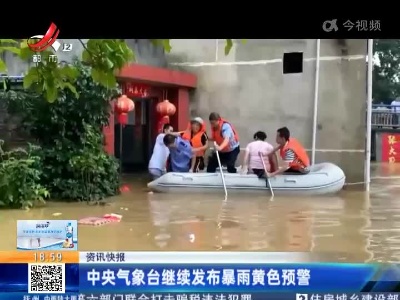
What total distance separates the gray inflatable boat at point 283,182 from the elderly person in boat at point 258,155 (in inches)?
2.8

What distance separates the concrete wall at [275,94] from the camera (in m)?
2.37

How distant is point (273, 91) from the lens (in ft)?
10.6

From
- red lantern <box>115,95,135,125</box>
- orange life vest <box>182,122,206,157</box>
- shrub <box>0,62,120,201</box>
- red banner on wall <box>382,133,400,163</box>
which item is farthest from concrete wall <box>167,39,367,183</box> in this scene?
red banner on wall <box>382,133,400,163</box>

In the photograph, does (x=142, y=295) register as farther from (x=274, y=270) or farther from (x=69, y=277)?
(x=274, y=270)

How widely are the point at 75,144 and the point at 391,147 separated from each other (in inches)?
187

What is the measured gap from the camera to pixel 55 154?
5.36 meters

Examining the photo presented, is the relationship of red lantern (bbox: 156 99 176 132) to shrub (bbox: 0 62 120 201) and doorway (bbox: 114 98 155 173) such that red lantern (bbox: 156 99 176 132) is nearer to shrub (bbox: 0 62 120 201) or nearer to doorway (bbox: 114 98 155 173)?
doorway (bbox: 114 98 155 173)

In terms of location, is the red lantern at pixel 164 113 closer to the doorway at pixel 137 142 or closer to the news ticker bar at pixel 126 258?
the doorway at pixel 137 142

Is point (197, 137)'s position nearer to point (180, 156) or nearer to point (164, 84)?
point (180, 156)

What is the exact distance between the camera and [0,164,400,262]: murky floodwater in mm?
3172

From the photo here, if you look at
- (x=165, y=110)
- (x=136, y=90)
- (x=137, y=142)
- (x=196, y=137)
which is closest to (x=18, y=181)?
(x=165, y=110)

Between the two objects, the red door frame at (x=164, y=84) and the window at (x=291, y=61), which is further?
the red door frame at (x=164, y=84)

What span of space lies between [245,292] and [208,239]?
2133mm

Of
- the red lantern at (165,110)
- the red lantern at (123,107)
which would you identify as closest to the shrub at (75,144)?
the red lantern at (123,107)
